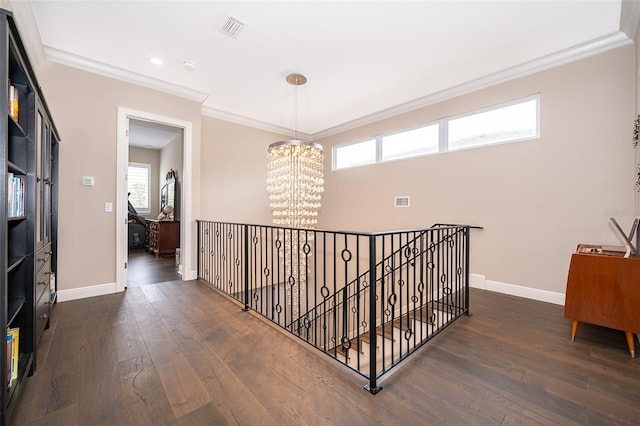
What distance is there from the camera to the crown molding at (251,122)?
4.65 m

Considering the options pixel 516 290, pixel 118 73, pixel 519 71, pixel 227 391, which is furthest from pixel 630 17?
pixel 118 73

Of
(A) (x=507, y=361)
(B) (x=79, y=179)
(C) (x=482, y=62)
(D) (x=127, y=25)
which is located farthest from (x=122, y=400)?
(C) (x=482, y=62)

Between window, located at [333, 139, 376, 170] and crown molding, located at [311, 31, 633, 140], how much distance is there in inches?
21.1

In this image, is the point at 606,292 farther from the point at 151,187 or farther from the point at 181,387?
the point at 151,187

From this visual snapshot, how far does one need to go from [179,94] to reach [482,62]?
4.12 m

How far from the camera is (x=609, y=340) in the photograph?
2.17m

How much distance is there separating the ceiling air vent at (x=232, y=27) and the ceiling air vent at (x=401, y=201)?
3.30 meters

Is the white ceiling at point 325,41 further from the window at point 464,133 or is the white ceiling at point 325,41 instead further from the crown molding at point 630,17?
the window at point 464,133

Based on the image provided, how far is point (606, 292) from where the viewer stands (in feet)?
6.46

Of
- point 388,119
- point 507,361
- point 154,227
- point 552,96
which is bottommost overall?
point 507,361

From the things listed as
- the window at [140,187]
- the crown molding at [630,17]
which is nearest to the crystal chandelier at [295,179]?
the crown molding at [630,17]

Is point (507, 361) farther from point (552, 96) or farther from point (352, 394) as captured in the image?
point (552, 96)

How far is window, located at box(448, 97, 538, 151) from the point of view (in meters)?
3.30

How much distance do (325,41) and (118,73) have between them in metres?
2.70
